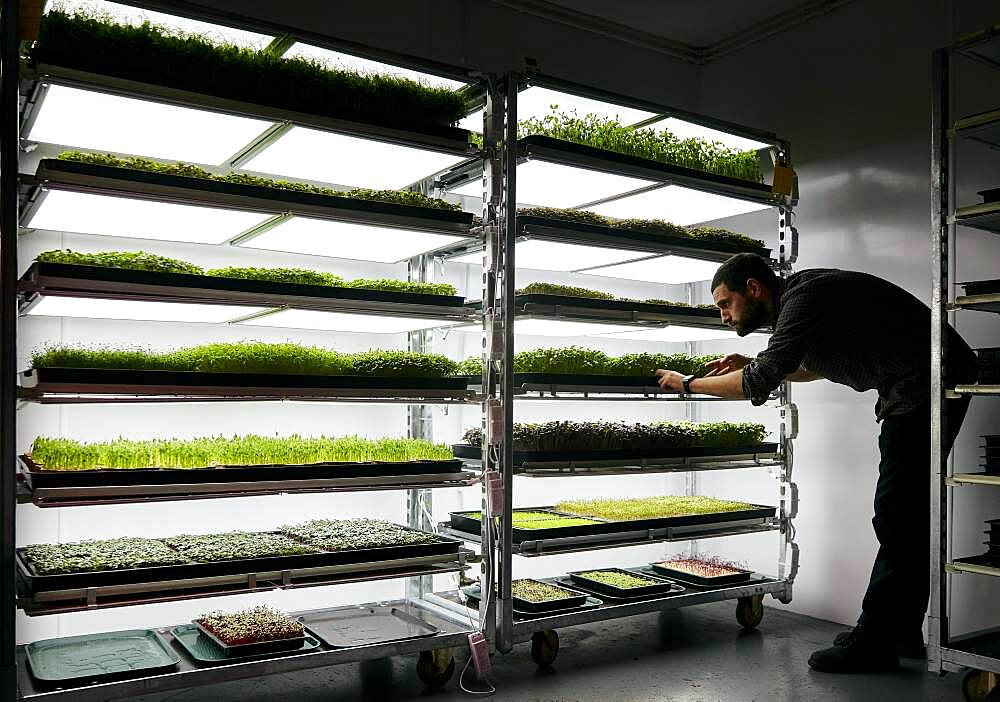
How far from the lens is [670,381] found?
4.67m

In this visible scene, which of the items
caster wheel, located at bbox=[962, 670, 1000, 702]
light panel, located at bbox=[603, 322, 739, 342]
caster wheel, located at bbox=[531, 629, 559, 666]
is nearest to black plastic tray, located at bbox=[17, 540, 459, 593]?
caster wheel, located at bbox=[531, 629, 559, 666]

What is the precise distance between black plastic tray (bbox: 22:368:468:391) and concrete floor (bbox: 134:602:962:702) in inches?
54.9

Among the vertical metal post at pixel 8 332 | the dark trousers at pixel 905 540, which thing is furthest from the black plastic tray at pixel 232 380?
the dark trousers at pixel 905 540

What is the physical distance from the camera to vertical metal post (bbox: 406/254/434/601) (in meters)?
4.81

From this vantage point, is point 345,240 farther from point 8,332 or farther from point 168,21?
point 8,332

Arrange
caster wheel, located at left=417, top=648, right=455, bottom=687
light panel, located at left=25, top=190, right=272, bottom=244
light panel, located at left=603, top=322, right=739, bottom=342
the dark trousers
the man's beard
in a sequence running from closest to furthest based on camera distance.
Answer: light panel, located at left=25, top=190, right=272, bottom=244
caster wheel, located at left=417, top=648, right=455, bottom=687
the dark trousers
the man's beard
light panel, located at left=603, top=322, right=739, bottom=342

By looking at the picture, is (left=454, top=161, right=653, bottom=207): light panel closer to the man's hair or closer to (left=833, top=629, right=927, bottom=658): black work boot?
the man's hair

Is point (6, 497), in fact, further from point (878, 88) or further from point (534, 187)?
point (878, 88)

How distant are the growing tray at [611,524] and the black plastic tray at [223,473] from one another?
0.45 meters

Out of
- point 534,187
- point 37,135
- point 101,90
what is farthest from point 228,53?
point 534,187

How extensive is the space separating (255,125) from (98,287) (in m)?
0.93

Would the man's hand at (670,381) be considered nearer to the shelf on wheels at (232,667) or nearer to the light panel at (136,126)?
the shelf on wheels at (232,667)

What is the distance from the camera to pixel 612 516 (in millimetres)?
4848

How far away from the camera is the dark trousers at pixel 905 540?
416 centimetres
